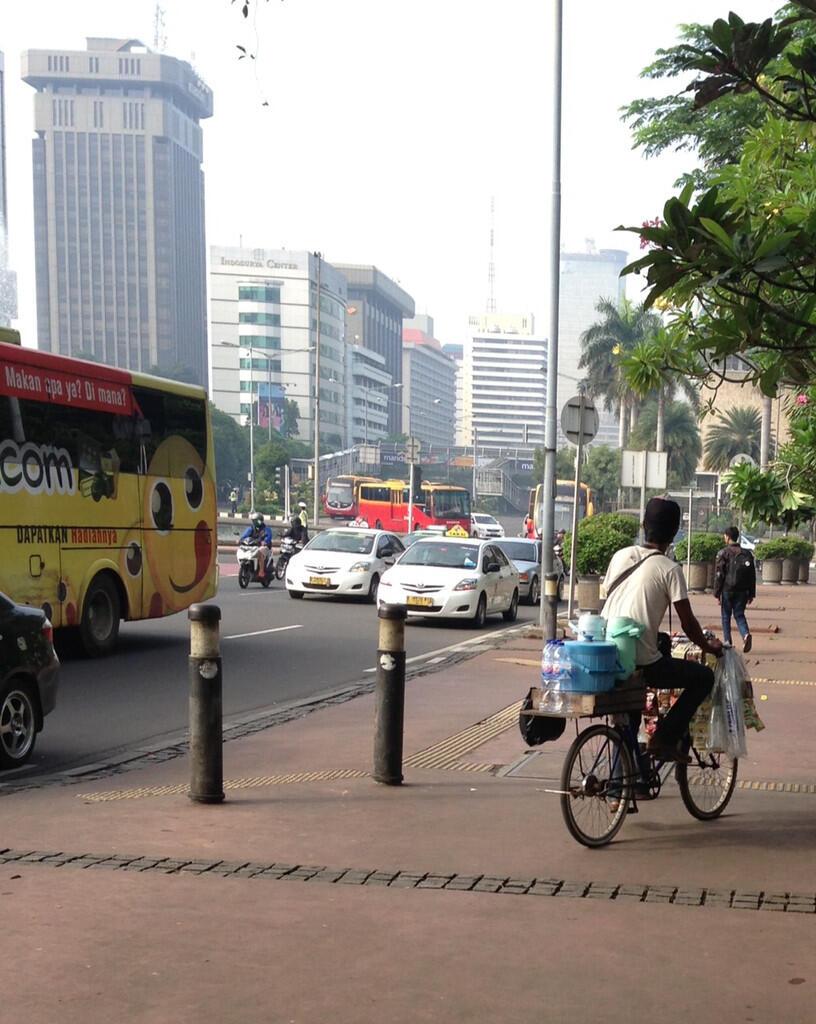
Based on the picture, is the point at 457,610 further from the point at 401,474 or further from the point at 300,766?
the point at 401,474

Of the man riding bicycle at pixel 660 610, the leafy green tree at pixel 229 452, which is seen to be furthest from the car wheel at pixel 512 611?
the leafy green tree at pixel 229 452

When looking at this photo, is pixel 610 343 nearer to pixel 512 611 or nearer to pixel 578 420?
pixel 512 611

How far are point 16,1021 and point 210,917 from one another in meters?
1.20

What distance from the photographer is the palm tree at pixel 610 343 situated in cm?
7931

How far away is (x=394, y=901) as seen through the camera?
5.50 meters

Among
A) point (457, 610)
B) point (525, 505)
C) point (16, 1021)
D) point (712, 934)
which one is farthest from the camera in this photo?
point (525, 505)

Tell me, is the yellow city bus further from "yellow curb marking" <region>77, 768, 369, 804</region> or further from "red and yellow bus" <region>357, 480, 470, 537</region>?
"red and yellow bus" <region>357, 480, 470, 537</region>

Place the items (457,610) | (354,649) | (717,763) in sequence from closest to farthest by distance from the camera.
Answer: (717,763), (354,649), (457,610)

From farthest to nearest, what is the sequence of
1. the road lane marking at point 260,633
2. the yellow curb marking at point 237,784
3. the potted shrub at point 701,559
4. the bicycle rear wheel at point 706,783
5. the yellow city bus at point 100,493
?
the potted shrub at point 701,559 < the road lane marking at point 260,633 < the yellow city bus at point 100,493 < the yellow curb marking at point 237,784 < the bicycle rear wheel at point 706,783

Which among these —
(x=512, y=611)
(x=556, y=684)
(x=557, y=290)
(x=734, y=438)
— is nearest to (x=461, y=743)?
(x=556, y=684)

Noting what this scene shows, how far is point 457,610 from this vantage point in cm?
2208

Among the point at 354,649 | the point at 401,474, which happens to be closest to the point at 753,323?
the point at 354,649

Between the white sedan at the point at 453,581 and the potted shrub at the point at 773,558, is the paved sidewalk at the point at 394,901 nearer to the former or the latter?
the white sedan at the point at 453,581

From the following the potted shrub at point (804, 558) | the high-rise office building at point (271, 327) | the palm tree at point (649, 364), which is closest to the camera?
the palm tree at point (649, 364)
